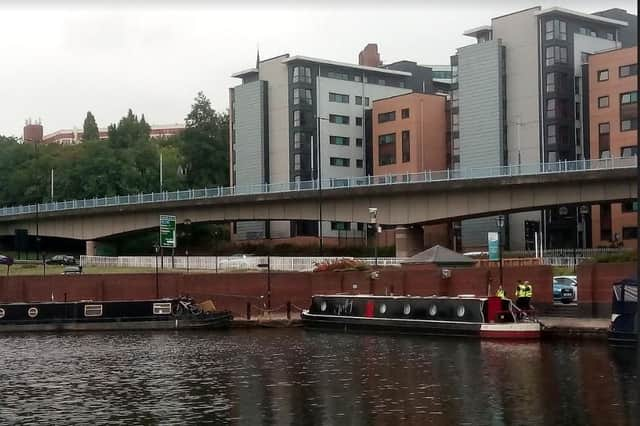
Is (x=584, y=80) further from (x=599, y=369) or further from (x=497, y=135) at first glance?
(x=599, y=369)

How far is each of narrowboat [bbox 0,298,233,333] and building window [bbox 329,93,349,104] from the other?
168ft

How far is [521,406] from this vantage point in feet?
Result: 83.1

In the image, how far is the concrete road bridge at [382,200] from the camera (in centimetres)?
6088

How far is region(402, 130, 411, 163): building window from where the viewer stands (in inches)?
3804

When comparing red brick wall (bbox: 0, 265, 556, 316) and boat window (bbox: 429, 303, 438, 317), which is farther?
red brick wall (bbox: 0, 265, 556, 316)

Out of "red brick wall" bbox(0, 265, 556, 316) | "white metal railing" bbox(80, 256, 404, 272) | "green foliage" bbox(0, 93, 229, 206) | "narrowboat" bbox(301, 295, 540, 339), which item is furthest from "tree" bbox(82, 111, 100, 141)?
"narrowboat" bbox(301, 295, 540, 339)

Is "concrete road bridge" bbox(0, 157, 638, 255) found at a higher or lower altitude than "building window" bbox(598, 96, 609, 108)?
lower

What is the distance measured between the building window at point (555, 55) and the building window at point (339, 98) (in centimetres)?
2749

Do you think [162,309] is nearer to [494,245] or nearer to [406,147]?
[494,245]

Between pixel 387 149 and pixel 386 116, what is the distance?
3.53 m

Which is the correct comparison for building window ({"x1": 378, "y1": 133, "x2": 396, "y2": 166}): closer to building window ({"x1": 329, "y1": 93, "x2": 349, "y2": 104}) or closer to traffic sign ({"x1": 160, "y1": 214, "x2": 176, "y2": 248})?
building window ({"x1": 329, "y1": 93, "x2": 349, "y2": 104})

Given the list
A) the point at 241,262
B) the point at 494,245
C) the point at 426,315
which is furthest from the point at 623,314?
the point at 241,262

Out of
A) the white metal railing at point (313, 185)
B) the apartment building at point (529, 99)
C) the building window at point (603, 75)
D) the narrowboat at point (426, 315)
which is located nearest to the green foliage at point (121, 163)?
the white metal railing at point (313, 185)

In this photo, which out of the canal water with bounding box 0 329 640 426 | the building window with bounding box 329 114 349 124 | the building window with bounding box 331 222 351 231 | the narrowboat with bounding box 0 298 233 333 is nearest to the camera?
the canal water with bounding box 0 329 640 426
